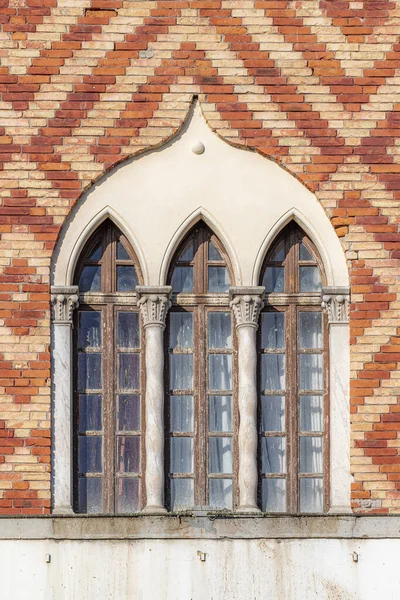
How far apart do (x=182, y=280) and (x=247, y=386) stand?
99 centimetres

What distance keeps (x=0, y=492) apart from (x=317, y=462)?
2.40 metres

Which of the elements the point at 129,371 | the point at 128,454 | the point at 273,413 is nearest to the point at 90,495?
the point at 128,454

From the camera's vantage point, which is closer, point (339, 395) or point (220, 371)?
point (339, 395)

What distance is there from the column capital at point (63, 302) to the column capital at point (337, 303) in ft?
6.21

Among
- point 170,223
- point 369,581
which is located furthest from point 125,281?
point 369,581

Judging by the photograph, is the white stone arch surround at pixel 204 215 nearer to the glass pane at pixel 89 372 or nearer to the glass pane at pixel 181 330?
the glass pane at pixel 89 372

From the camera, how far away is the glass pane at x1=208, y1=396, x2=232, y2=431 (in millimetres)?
16609

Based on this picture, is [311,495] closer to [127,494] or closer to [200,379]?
[200,379]

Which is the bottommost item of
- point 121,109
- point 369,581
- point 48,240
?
point 369,581

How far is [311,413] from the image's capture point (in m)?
16.7

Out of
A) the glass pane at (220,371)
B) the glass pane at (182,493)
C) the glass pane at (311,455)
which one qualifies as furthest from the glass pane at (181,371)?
the glass pane at (311,455)

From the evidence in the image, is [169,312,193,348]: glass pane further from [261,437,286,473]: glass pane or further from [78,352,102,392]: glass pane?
[261,437,286,473]: glass pane

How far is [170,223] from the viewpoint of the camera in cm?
1670

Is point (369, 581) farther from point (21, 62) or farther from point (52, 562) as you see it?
point (21, 62)
